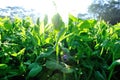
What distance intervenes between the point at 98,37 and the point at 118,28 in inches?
7.4

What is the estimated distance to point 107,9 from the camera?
40.4 feet

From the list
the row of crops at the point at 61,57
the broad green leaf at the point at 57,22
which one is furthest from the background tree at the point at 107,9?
the broad green leaf at the point at 57,22

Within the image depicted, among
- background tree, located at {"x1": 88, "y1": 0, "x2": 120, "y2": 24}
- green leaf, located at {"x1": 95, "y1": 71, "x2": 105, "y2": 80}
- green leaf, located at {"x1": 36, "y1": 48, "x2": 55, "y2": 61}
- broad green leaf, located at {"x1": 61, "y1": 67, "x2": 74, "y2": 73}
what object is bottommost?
green leaf, located at {"x1": 95, "y1": 71, "x2": 105, "y2": 80}

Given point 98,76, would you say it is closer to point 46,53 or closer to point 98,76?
point 98,76


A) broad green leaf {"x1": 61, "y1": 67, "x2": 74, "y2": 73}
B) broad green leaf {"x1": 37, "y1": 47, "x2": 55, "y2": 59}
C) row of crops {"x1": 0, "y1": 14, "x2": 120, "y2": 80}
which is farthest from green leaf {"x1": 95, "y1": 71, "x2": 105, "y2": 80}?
broad green leaf {"x1": 37, "y1": 47, "x2": 55, "y2": 59}

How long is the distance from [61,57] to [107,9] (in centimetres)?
1092

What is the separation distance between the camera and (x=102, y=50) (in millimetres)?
1685

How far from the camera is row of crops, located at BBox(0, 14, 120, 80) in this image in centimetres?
156

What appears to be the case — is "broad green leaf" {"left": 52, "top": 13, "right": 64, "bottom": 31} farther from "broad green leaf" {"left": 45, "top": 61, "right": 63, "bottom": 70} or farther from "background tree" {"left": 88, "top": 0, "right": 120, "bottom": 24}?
"background tree" {"left": 88, "top": 0, "right": 120, "bottom": 24}

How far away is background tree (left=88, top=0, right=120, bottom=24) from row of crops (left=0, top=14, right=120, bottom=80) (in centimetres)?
1038

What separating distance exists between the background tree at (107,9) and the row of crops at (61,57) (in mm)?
→ 10375

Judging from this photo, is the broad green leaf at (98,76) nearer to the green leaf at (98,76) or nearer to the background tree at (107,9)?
the green leaf at (98,76)

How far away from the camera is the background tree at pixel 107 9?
12109 millimetres

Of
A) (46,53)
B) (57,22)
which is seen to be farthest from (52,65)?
(57,22)
